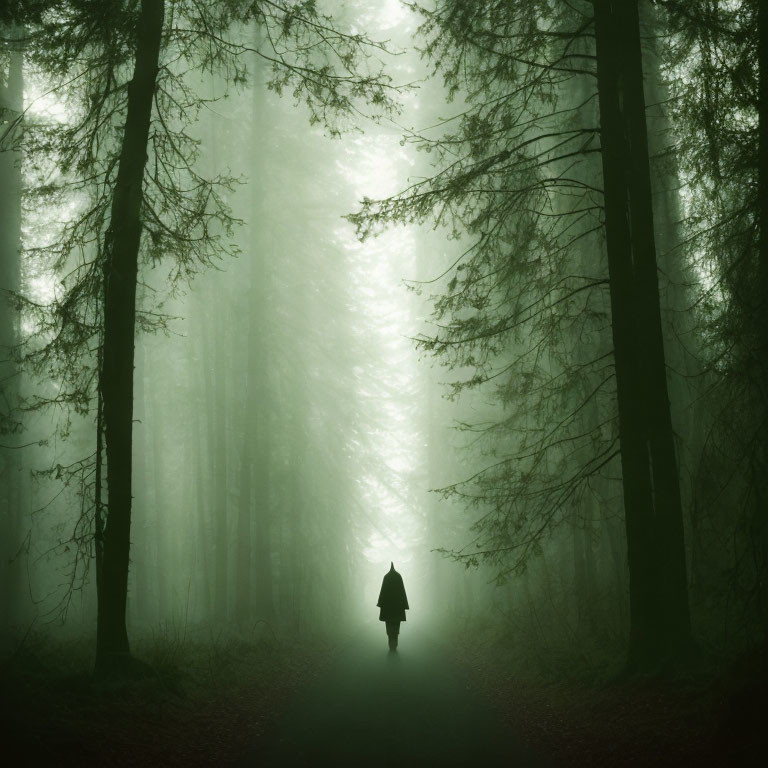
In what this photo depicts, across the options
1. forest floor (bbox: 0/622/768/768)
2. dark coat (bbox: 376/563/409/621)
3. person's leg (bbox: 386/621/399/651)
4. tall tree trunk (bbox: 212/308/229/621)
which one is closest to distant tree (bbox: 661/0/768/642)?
forest floor (bbox: 0/622/768/768)

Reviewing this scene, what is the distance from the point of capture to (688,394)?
1077cm

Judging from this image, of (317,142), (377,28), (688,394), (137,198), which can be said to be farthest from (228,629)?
(377,28)

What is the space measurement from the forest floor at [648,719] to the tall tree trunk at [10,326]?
10.7 meters

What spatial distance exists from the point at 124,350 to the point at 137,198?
1.87 metres

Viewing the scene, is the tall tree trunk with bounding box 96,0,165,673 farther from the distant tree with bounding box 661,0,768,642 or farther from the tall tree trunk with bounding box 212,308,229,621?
the tall tree trunk with bounding box 212,308,229,621

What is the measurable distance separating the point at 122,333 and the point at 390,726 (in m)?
5.42

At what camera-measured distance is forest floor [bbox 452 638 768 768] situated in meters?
4.96

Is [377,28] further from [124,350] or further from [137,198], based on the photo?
[124,350]

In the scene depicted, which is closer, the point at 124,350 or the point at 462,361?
the point at 124,350

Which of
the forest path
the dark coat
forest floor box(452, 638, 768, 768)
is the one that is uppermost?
the dark coat

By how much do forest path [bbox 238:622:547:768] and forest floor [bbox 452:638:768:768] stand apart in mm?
366

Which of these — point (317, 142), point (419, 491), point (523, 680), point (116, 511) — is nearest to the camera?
point (116, 511)

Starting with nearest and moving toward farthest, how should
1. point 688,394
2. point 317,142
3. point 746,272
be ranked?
point 746,272 < point 688,394 < point 317,142

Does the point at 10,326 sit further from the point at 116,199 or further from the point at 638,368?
the point at 638,368
